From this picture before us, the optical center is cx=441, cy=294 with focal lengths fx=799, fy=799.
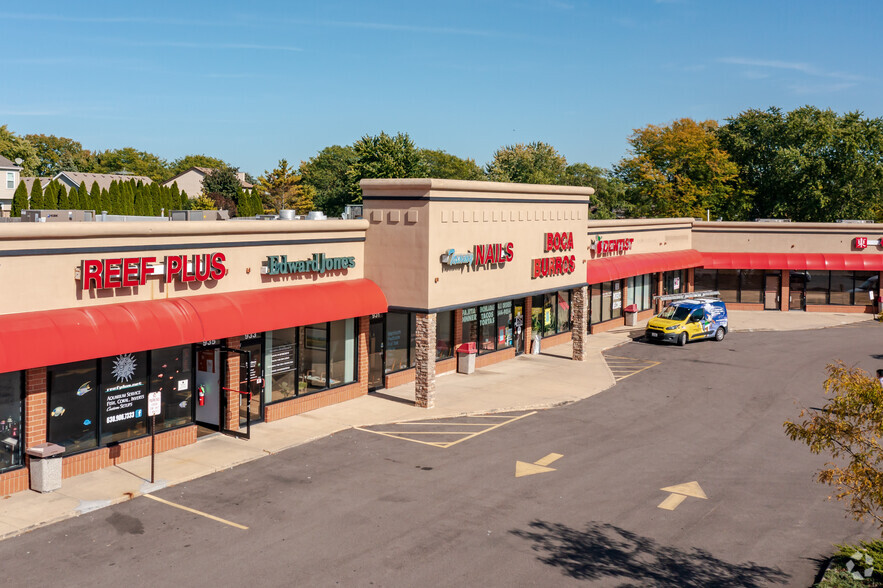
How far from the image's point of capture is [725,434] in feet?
87.4

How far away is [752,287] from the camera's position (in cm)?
5772

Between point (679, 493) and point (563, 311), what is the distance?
23.6 m

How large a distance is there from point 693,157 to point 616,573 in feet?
227

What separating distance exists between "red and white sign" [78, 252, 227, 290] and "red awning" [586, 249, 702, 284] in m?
22.8

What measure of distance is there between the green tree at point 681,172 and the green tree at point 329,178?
3186cm

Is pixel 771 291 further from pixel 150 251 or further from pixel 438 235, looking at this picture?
pixel 150 251

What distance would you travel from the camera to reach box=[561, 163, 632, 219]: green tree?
89750mm

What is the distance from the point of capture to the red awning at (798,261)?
5497 cm

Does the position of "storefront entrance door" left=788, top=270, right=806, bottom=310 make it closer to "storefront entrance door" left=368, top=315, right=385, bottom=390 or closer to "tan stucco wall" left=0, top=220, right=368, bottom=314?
"storefront entrance door" left=368, top=315, right=385, bottom=390

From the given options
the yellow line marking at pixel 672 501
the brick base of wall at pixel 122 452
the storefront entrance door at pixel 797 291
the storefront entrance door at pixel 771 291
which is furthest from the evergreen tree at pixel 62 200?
the yellow line marking at pixel 672 501

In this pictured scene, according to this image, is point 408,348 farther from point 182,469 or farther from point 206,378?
point 182,469

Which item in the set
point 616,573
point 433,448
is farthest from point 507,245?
point 616,573

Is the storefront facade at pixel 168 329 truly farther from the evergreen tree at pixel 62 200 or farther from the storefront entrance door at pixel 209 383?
the evergreen tree at pixel 62 200

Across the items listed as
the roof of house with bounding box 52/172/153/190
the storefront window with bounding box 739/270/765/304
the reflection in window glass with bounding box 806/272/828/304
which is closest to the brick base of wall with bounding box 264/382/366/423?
the storefront window with bounding box 739/270/765/304
